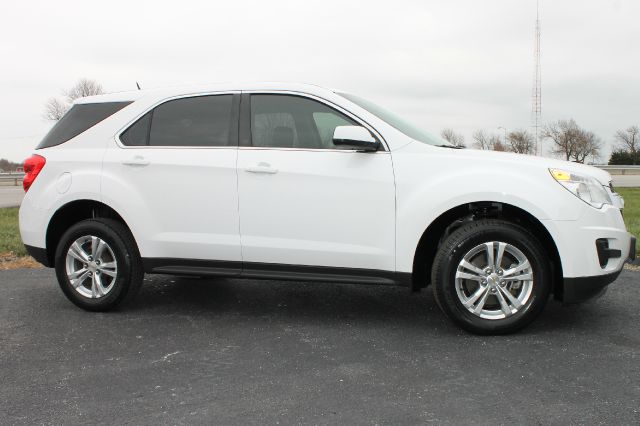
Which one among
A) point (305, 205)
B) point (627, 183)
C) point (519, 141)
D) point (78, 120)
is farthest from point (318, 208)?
point (519, 141)

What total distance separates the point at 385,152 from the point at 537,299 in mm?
1445

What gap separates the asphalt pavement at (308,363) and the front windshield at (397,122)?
1.39m

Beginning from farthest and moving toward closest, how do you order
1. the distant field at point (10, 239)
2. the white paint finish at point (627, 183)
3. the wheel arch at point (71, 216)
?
the white paint finish at point (627, 183)
the distant field at point (10, 239)
the wheel arch at point (71, 216)

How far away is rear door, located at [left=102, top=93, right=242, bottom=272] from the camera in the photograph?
15.6ft

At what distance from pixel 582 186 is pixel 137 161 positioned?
329cm

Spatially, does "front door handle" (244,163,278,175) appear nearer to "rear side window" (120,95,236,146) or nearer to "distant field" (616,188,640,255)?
"rear side window" (120,95,236,146)

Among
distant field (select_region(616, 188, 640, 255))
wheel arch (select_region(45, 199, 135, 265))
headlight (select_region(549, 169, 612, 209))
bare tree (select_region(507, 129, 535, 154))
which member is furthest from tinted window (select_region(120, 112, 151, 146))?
bare tree (select_region(507, 129, 535, 154))

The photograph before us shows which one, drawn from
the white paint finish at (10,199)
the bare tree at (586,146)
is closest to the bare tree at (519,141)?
the bare tree at (586,146)

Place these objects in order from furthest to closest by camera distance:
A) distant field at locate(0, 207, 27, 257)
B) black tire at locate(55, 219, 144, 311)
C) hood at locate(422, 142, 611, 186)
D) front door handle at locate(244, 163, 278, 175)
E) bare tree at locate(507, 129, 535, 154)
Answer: bare tree at locate(507, 129, 535, 154) < distant field at locate(0, 207, 27, 257) < black tire at locate(55, 219, 144, 311) < front door handle at locate(244, 163, 278, 175) < hood at locate(422, 142, 611, 186)

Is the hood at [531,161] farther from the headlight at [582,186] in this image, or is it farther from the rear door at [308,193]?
the rear door at [308,193]

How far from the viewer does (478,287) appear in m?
4.35

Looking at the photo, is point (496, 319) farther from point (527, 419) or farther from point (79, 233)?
point (79, 233)

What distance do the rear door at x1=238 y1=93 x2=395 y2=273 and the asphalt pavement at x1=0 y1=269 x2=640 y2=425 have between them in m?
0.59

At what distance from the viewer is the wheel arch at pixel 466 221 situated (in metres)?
4.34
